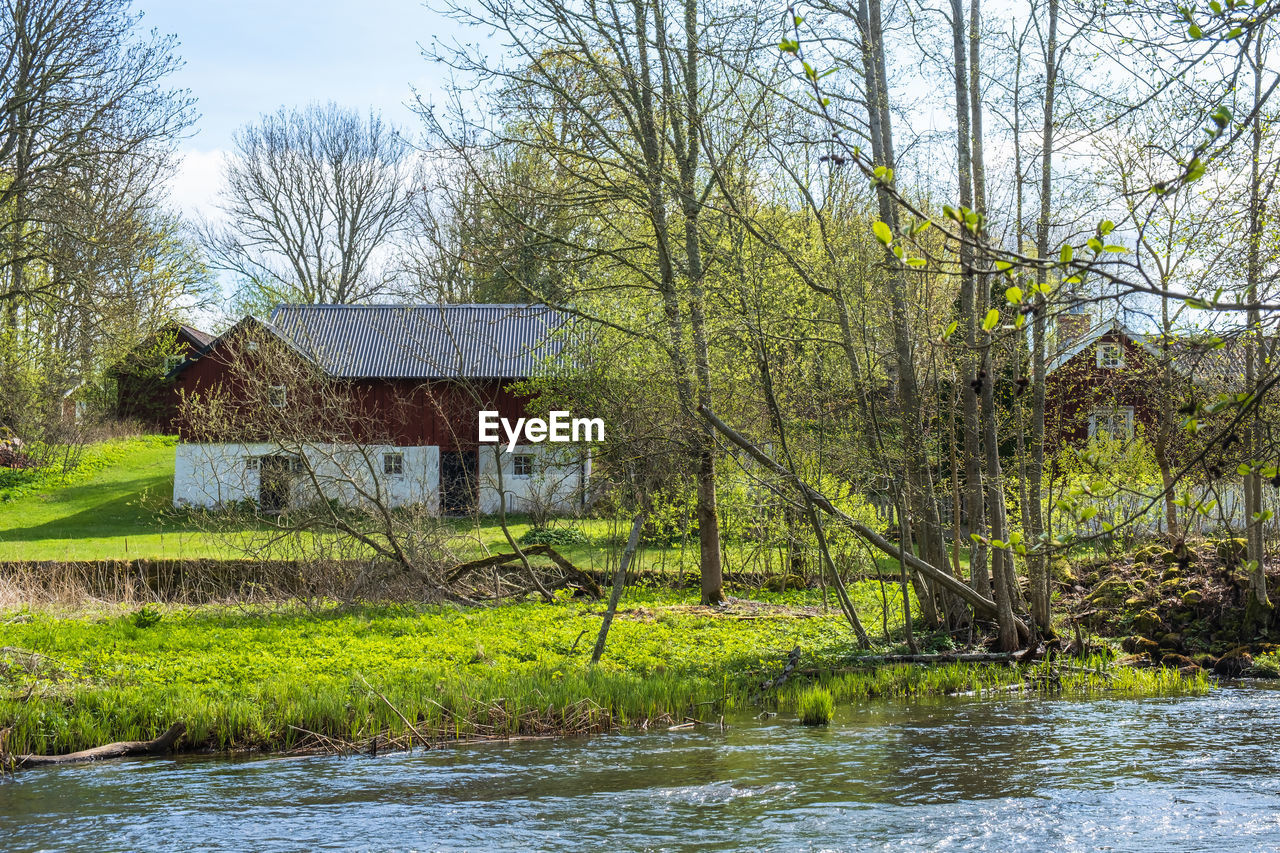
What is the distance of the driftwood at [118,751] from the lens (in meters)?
9.20

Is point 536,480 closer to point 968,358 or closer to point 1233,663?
point 968,358

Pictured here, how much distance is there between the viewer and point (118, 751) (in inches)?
375

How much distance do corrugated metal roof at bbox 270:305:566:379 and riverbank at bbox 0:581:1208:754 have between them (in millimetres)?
18090

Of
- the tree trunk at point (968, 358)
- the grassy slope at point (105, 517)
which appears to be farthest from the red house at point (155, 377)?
the tree trunk at point (968, 358)

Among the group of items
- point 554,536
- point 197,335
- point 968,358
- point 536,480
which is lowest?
point 554,536

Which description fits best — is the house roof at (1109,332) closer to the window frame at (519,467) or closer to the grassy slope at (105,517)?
the grassy slope at (105,517)

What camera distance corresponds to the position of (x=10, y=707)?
32.1 ft

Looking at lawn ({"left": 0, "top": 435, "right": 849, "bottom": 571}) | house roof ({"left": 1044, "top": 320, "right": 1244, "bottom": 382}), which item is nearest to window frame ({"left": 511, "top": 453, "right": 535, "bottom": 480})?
lawn ({"left": 0, "top": 435, "right": 849, "bottom": 571})

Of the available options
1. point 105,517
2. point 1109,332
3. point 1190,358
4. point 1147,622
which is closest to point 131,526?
point 105,517

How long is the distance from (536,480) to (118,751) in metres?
11.7

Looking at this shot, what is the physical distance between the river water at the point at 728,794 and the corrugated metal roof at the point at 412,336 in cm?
2499

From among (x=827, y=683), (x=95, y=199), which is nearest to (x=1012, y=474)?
(x=827, y=683)

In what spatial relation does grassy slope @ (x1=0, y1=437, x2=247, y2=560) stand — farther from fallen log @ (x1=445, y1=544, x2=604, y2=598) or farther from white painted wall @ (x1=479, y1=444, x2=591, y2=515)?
white painted wall @ (x1=479, y1=444, x2=591, y2=515)

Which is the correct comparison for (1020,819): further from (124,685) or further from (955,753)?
(124,685)
